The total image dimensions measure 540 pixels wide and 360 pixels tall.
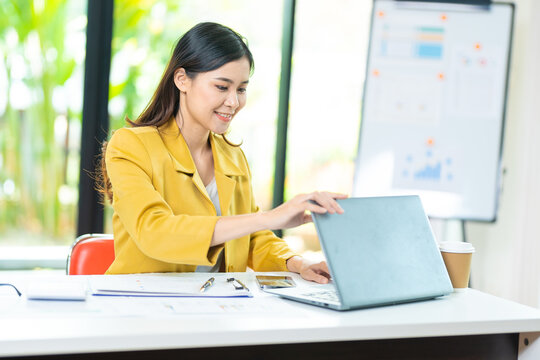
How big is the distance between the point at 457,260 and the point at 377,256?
327 mm

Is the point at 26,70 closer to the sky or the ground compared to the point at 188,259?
closer to the sky

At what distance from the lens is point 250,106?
3.23m

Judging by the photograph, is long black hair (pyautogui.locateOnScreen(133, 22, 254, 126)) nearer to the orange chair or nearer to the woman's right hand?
the orange chair

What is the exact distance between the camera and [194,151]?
1.87m

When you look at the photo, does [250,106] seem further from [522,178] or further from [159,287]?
[159,287]

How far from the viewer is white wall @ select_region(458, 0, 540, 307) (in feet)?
9.26

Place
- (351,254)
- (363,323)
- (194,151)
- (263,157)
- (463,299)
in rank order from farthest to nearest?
(263,157) → (194,151) → (463,299) → (351,254) → (363,323)

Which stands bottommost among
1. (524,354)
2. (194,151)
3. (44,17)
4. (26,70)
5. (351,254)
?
(524,354)

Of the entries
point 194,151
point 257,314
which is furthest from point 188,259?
point 194,151

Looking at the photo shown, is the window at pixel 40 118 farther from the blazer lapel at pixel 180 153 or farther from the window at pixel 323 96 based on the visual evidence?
the blazer lapel at pixel 180 153

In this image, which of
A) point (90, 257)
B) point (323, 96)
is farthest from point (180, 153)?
point (323, 96)

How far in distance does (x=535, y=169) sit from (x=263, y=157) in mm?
1338

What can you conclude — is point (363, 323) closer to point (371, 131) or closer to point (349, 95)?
point (371, 131)

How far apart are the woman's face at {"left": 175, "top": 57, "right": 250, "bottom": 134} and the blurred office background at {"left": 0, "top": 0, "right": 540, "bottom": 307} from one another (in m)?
1.28
